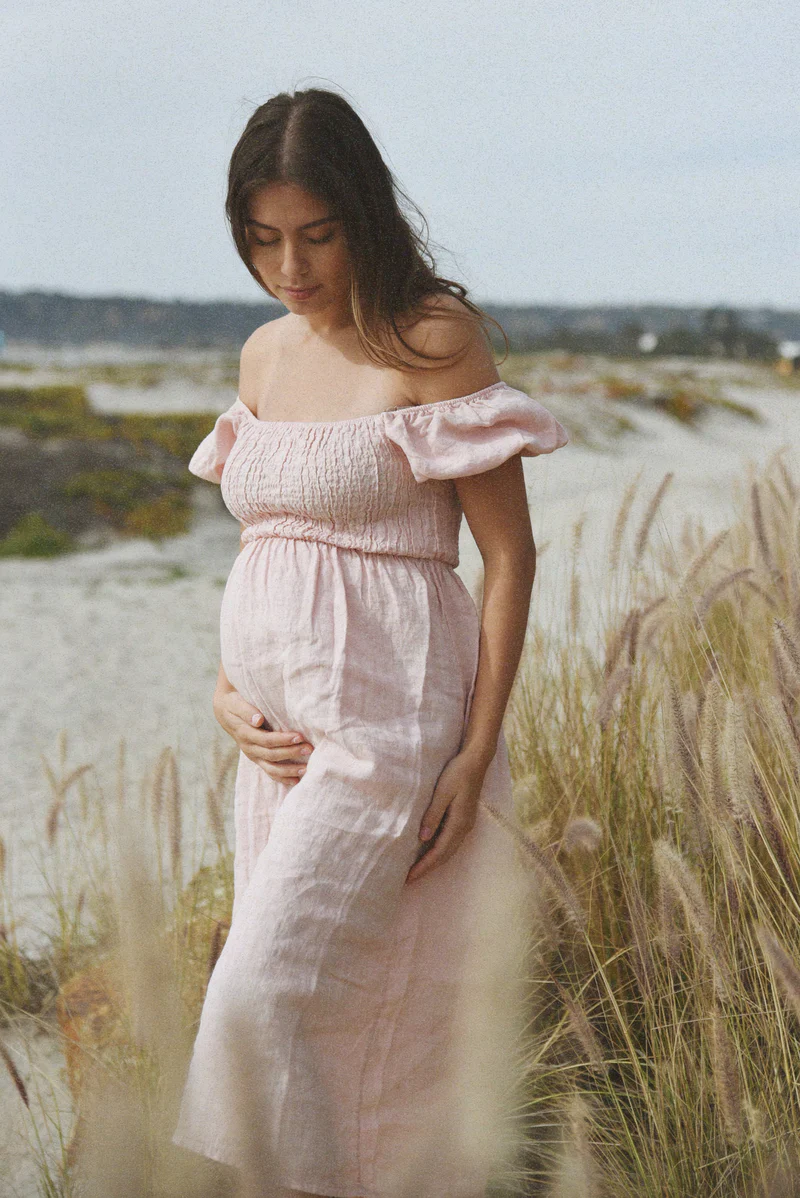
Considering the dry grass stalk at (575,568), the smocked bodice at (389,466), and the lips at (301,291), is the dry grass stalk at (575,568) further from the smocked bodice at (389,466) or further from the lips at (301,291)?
the lips at (301,291)

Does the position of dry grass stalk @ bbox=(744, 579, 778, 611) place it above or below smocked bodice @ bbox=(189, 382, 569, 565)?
below

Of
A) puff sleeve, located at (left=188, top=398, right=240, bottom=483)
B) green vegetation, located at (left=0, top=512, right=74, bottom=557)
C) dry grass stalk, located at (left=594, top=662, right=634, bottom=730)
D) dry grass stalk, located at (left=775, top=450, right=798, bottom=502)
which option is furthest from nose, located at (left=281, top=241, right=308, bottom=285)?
green vegetation, located at (left=0, top=512, right=74, bottom=557)

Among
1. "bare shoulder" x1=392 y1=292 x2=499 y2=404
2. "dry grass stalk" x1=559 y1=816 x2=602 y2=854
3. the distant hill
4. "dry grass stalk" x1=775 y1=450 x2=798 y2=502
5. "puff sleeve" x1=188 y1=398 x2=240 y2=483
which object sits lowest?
the distant hill

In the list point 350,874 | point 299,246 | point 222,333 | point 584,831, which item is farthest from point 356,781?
point 222,333

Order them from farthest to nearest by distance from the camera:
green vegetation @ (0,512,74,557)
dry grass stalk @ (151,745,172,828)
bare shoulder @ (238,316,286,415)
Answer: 1. green vegetation @ (0,512,74,557)
2. dry grass stalk @ (151,745,172,828)
3. bare shoulder @ (238,316,286,415)

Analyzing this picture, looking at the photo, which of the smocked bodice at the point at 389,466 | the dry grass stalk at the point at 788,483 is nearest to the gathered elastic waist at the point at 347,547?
the smocked bodice at the point at 389,466

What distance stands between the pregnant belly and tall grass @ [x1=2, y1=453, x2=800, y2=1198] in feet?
0.87

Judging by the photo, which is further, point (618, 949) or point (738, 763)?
point (618, 949)

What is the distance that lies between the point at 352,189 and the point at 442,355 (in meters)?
0.30

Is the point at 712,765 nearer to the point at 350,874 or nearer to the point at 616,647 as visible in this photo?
the point at 350,874

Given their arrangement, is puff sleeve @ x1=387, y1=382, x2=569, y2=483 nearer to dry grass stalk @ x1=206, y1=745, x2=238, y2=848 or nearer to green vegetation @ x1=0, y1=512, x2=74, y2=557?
dry grass stalk @ x1=206, y1=745, x2=238, y2=848

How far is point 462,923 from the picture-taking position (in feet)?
5.98

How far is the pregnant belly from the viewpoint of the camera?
172 cm

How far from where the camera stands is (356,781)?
5.49ft
